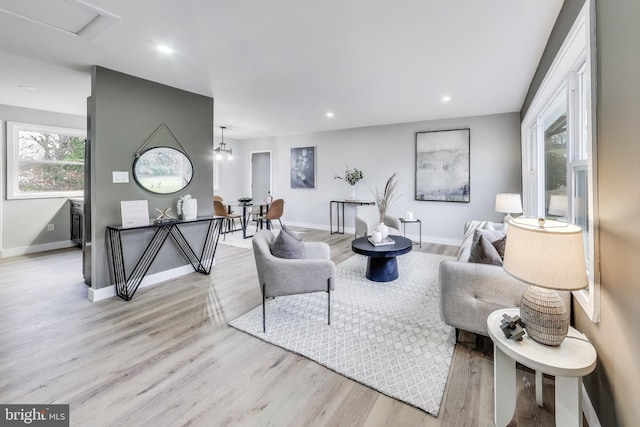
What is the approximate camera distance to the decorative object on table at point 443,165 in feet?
17.7

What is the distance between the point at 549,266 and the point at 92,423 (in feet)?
7.96

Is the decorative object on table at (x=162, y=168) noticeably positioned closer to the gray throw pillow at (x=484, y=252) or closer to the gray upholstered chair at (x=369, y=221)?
the gray upholstered chair at (x=369, y=221)

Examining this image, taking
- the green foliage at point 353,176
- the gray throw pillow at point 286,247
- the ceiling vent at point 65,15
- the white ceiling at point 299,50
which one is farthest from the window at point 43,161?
the green foliage at point 353,176

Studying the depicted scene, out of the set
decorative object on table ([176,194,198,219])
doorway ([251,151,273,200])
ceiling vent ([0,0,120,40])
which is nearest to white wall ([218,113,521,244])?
doorway ([251,151,273,200])

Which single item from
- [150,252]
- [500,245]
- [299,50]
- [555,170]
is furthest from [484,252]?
[150,252]

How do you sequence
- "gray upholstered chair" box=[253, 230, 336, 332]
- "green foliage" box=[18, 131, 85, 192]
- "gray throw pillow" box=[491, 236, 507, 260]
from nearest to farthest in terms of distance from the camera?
1. "gray throw pillow" box=[491, 236, 507, 260]
2. "gray upholstered chair" box=[253, 230, 336, 332]
3. "green foliage" box=[18, 131, 85, 192]

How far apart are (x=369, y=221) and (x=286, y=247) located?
2811 mm

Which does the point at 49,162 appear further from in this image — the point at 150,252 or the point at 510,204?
the point at 510,204

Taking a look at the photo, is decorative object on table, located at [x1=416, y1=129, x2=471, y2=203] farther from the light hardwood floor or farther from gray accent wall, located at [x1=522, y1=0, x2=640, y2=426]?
gray accent wall, located at [x1=522, y1=0, x2=640, y2=426]

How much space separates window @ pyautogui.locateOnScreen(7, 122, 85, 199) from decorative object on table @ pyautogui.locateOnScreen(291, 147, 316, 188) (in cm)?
447

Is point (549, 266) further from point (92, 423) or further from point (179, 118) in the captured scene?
point (179, 118)

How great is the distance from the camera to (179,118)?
3809 millimetres

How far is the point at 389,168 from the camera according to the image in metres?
6.21

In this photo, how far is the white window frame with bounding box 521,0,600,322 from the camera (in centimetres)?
138
